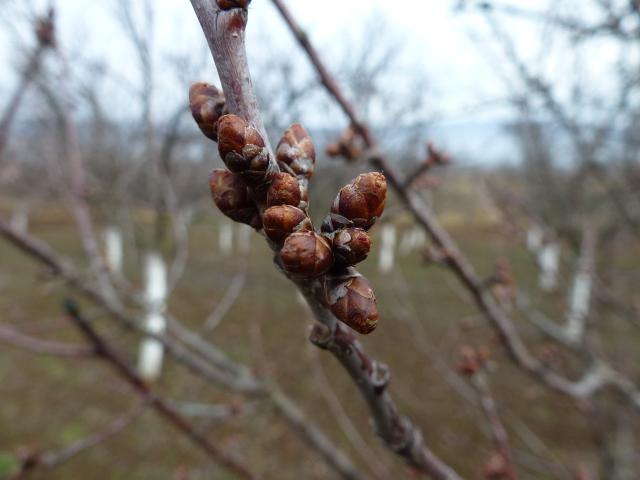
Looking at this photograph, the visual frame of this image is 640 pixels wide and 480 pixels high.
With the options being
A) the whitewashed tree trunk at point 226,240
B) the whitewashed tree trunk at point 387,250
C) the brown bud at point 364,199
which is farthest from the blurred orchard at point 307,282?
the whitewashed tree trunk at point 226,240

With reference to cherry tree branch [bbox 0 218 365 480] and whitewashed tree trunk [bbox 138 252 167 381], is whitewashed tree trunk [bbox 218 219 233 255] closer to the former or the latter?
whitewashed tree trunk [bbox 138 252 167 381]

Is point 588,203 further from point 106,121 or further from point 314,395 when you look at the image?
point 106,121

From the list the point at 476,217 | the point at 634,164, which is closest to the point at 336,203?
the point at 634,164

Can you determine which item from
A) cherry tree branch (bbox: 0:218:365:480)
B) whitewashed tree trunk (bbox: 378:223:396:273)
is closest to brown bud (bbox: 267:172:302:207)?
cherry tree branch (bbox: 0:218:365:480)

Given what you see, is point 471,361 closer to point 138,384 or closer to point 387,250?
point 138,384

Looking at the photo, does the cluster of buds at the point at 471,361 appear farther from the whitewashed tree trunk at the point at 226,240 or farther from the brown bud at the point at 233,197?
the whitewashed tree trunk at the point at 226,240

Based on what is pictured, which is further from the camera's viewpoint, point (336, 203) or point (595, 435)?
point (595, 435)
